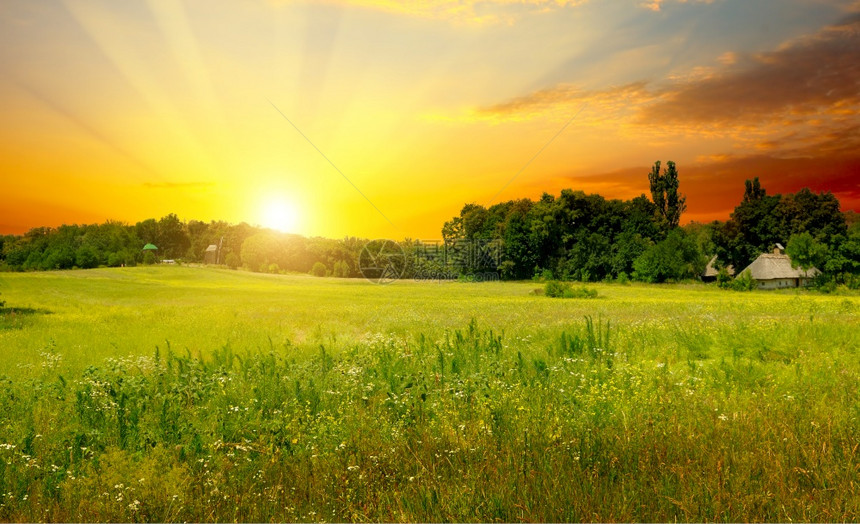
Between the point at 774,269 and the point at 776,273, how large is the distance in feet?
1.76

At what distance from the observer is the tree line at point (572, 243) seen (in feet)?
214

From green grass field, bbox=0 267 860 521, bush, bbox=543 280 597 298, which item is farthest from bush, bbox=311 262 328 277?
green grass field, bbox=0 267 860 521

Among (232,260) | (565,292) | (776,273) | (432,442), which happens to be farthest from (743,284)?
(232,260)

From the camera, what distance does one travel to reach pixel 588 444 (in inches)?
226

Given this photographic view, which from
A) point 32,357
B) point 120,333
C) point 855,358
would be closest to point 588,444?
point 855,358

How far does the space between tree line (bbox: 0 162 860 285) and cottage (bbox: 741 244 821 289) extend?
272cm

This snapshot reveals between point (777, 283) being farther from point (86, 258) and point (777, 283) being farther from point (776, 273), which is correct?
point (86, 258)

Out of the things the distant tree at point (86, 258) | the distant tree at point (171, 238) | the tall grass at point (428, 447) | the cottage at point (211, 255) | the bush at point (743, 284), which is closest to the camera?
the tall grass at point (428, 447)

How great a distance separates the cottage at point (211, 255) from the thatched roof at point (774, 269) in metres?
85.8

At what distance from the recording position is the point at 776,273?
6291 cm

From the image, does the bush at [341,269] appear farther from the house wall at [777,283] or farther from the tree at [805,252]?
the tree at [805,252]

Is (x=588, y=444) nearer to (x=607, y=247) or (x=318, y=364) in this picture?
(x=318, y=364)

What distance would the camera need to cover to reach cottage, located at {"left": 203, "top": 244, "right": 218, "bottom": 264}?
103 m

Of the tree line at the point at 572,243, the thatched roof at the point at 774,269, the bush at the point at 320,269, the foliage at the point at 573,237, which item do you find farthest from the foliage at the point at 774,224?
the bush at the point at 320,269
